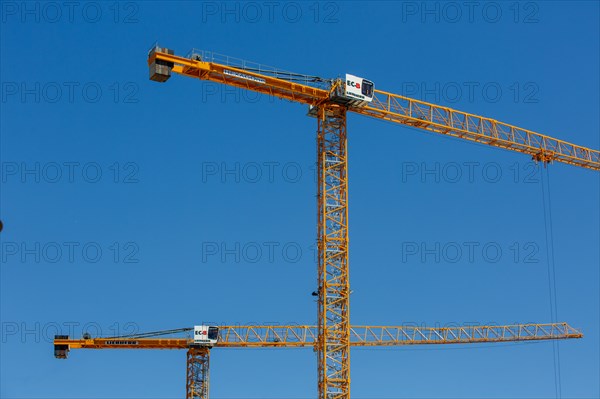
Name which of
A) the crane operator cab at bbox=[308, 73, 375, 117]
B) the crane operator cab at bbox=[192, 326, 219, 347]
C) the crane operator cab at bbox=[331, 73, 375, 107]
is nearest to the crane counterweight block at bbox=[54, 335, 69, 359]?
the crane operator cab at bbox=[192, 326, 219, 347]

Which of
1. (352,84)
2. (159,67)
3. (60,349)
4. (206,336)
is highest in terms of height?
(352,84)

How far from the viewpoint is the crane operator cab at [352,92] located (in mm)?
85125

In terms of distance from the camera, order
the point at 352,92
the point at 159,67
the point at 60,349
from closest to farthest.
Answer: the point at 159,67 → the point at 352,92 → the point at 60,349

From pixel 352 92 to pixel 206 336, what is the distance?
4666 cm

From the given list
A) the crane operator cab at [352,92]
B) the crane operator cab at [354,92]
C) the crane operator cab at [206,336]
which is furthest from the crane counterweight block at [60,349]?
the crane operator cab at [354,92]

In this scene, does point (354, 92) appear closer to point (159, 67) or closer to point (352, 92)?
point (352, 92)

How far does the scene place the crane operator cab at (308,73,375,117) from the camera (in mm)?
85125

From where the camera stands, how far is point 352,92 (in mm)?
85375

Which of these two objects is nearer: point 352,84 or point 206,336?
point 352,84

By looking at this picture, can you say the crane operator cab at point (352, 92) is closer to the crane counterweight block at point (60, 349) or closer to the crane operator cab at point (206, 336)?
the crane operator cab at point (206, 336)

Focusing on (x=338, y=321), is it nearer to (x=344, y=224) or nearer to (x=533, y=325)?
(x=344, y=224)

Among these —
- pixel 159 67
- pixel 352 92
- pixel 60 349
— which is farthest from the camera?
pixel 60 349

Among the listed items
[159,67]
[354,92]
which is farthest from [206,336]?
[159,67]

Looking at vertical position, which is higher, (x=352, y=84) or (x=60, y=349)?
(x=352, y=84)
